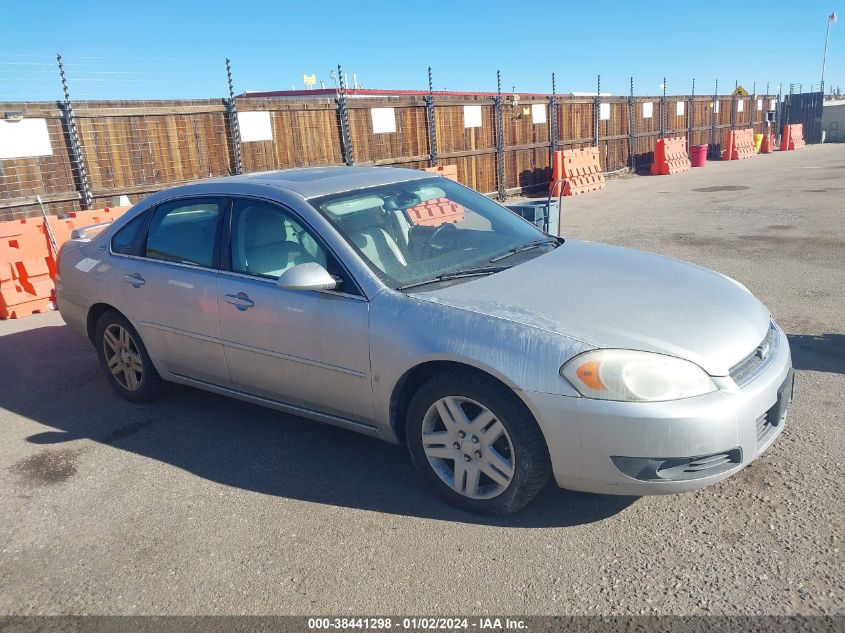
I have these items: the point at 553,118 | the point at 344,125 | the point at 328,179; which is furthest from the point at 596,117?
the point at 328,179

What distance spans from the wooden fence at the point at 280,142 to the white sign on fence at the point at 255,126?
10 cm

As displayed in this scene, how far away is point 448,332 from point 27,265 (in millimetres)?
6577

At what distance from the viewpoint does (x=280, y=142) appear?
475 inches

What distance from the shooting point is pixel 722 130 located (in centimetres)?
3272

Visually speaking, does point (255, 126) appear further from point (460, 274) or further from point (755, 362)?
point (755, 362)

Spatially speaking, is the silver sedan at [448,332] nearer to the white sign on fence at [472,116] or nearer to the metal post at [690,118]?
the white sign on fence at [472,116]

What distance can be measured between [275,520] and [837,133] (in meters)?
47.7

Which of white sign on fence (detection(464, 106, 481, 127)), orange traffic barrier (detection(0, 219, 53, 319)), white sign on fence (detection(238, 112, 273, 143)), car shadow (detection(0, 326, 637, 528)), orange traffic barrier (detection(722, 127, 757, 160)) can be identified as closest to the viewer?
car shadow (detection(0, 326, 637, 528))

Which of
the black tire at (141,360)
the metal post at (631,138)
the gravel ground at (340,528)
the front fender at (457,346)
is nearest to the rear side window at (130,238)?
the black tire at (141,360)

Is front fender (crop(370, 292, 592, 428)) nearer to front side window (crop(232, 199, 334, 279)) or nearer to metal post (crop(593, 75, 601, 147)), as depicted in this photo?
front side window (crop(232, 199, 334, 279))

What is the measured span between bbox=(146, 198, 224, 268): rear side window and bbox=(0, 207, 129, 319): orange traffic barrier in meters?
3.86

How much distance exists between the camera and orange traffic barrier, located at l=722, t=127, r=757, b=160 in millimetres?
30578

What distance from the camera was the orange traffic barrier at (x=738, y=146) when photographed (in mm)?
30578

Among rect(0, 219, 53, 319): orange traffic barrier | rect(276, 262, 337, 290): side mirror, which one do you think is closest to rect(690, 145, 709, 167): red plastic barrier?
rect(0, 219, 53, 319): orange traffic barrier
